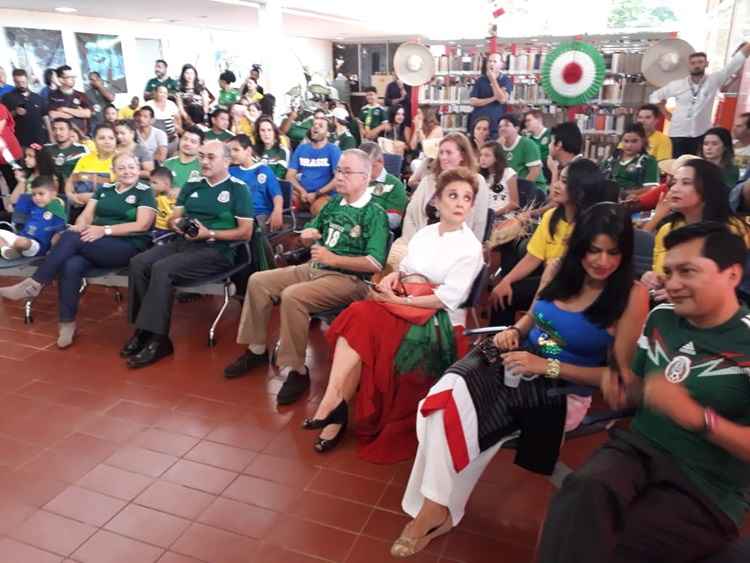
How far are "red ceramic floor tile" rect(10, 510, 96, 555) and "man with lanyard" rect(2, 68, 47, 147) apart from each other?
608cm

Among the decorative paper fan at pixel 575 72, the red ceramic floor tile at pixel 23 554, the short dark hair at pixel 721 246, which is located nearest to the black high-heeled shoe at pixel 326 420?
the red ceramic floor tile at pixel 23 554

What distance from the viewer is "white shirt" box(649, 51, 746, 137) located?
19.6ft

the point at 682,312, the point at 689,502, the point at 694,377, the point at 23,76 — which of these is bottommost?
the point at 689,502

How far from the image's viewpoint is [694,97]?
239 inches

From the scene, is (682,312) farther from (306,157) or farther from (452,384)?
(306,157)

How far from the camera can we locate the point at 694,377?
1566mm

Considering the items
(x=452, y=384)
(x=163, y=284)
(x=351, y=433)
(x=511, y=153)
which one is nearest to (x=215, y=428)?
(x=351, y=433)

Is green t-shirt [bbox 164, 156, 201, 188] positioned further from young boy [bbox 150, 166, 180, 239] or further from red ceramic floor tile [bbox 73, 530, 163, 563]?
red ceramic floor tile [bbox 73, 530, 163, 563]

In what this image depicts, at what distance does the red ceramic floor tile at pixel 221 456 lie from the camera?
2.59m

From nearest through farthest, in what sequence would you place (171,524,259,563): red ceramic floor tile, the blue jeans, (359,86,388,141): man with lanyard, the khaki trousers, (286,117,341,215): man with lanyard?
(171,524,259,563): red ceramic floor tile
the khaki trousers
the blue jeans
(286,117,341,215): man with lanyard
(359,86,388,141): man with lanyard

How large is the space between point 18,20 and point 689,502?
11963mm

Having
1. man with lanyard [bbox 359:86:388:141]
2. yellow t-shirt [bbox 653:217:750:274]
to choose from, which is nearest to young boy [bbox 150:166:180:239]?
yellow t-shirt [bbox 653:217:750:274]

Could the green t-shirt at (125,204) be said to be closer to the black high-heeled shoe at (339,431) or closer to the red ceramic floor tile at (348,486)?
the black high-heeled shoe at (339,431)

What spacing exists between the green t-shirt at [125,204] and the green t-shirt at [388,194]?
5.08ft
